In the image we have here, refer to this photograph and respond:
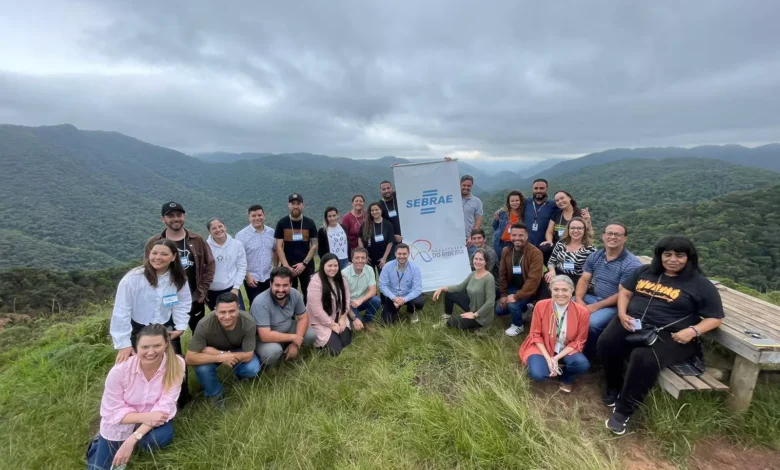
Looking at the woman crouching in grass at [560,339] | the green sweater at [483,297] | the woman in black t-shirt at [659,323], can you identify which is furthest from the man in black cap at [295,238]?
the woman in black t-shirt at [659,323]

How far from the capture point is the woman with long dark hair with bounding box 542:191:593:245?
4.86 metres

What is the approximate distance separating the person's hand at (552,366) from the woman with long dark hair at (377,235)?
2986mm

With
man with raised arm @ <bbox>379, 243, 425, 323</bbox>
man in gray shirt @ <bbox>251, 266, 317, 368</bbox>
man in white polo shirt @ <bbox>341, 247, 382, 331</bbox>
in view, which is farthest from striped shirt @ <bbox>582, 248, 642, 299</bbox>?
man in gray shirt @ <bbox>251, 266, 317, 368</bbox>

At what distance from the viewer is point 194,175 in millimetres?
175250

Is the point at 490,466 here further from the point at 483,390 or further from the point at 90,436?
the point at 90,436

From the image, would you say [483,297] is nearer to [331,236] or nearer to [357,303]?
[357,303]

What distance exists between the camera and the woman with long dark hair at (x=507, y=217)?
5277mm

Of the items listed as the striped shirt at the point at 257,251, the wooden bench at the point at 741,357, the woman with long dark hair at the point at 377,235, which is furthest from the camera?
the woman with long dark hair at the point at 377,235

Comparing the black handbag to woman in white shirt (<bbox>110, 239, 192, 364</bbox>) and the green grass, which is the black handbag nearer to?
the green grass

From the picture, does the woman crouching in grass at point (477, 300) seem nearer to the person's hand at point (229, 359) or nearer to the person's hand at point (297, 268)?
the person's hand at point (297, 268)

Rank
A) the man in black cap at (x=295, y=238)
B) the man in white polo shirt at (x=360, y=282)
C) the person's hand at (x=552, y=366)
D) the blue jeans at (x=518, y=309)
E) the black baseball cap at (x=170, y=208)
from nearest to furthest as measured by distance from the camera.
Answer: the person's hand at (x=552, y=366) < the black baseball cap at (x=170, y=208) < the blue jeans at (x=518, y=309) < the man in white polo shirt at (x=360, y=282) < the man in black cap at (x=295, y=238)

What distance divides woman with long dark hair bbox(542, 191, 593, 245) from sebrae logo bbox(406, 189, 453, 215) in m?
1.64

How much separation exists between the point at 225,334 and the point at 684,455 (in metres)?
4.21

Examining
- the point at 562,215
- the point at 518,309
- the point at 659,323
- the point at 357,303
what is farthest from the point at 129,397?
the point at 562,215
